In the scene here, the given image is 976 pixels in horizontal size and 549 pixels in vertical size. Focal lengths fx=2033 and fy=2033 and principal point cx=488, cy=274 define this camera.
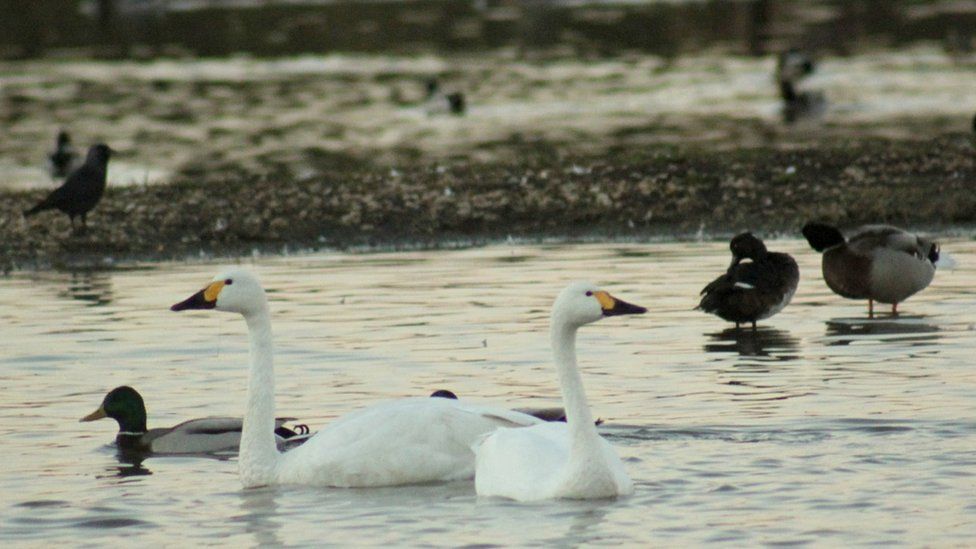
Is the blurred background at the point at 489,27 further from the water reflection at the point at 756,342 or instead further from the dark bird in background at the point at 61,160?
the water reflection at the point at 756,342

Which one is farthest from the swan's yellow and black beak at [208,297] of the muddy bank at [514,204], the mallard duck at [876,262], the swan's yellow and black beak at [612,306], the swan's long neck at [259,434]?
the muddy bank at [514,204]

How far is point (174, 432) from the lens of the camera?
11383mm

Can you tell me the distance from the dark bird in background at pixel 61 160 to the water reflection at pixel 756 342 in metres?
14.8

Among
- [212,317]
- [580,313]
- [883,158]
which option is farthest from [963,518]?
[883,158]

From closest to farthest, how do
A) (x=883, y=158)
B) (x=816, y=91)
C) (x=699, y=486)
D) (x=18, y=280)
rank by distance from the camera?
1. (x=699, y=486)
2. (x=18, y=280)
3. (x=883, y=158)
4. (x=816, y=91)

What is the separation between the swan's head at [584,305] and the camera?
945 cm

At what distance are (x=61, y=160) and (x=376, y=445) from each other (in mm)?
→ 19283

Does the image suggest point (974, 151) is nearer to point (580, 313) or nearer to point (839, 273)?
point (839, 273)

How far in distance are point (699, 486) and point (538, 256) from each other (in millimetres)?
9949

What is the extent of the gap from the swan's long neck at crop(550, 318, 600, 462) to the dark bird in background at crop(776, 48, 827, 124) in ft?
79.9

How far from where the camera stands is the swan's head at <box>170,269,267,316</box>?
418 inches

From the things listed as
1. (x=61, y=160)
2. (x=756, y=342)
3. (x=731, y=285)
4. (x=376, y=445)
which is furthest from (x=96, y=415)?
(x=61, y=160)

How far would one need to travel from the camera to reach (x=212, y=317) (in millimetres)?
17156

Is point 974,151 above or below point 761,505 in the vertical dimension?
above
